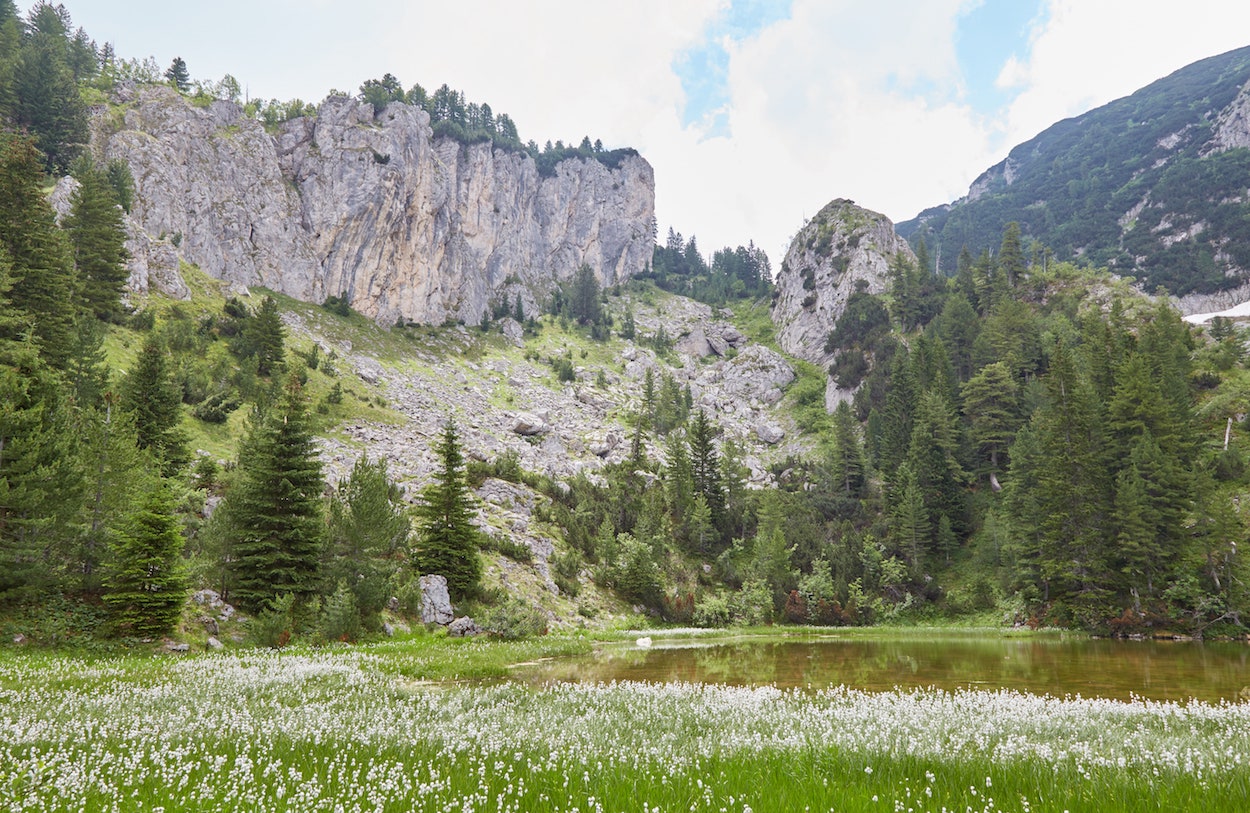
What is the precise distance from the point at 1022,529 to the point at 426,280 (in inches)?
4567

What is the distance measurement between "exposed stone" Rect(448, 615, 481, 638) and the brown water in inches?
276

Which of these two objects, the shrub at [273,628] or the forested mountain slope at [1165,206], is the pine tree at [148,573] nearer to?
the shrub at [273,628]

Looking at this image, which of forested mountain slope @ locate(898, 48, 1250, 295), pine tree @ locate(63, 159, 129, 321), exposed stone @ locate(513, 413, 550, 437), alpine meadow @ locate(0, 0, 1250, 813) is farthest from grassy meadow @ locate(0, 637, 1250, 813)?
forested mountain slope @ locate(898, 48, 1250, 295)

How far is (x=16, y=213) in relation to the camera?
3853 centimetres

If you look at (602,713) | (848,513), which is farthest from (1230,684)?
(848,513)

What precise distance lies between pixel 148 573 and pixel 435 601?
13.9 meters

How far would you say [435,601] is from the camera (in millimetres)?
30094

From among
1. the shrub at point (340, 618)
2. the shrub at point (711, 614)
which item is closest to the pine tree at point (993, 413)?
the shrub at point (711, 614)

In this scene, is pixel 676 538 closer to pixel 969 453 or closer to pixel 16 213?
pixel 969 453

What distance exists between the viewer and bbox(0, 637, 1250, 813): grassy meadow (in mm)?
4863

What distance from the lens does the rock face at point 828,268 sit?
422 ft

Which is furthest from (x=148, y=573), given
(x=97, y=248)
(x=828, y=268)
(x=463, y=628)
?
(x=828, y=268)

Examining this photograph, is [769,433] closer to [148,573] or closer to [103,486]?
[103,486]

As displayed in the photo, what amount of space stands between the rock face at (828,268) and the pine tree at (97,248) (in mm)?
118007
